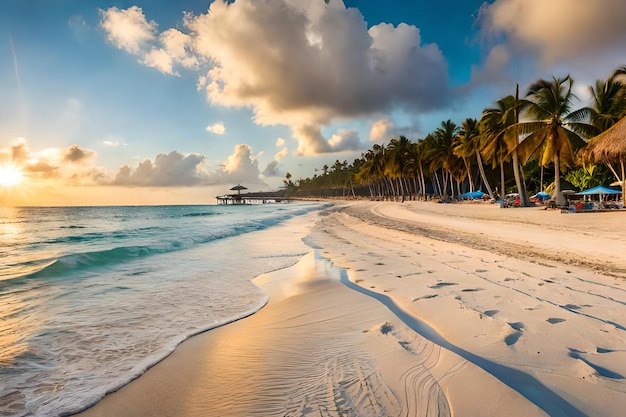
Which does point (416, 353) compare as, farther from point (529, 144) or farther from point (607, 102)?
point (607, 102)

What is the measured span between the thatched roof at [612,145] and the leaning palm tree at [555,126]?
3566 mm

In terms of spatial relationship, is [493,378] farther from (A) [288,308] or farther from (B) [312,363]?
(A) [288,308]

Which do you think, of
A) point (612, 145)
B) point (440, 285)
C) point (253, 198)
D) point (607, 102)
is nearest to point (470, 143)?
point (607, 102)

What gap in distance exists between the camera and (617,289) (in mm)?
4535

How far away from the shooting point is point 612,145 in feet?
53.5

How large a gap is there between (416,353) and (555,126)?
80.5ft

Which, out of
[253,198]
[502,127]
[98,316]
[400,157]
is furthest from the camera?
[253,198]

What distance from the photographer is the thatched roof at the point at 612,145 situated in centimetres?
1595

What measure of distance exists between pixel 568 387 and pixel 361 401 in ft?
4.63

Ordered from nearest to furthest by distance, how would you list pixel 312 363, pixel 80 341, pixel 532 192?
pixel 312 363, pixel 80 341, pixel 532 192

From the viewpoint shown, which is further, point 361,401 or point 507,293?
point 507,293

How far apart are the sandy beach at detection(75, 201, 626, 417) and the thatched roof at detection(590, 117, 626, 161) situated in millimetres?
14380

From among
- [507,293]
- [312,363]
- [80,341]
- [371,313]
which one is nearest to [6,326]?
[80,341]

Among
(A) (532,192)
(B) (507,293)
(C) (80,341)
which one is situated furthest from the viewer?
(A) (532,192)
